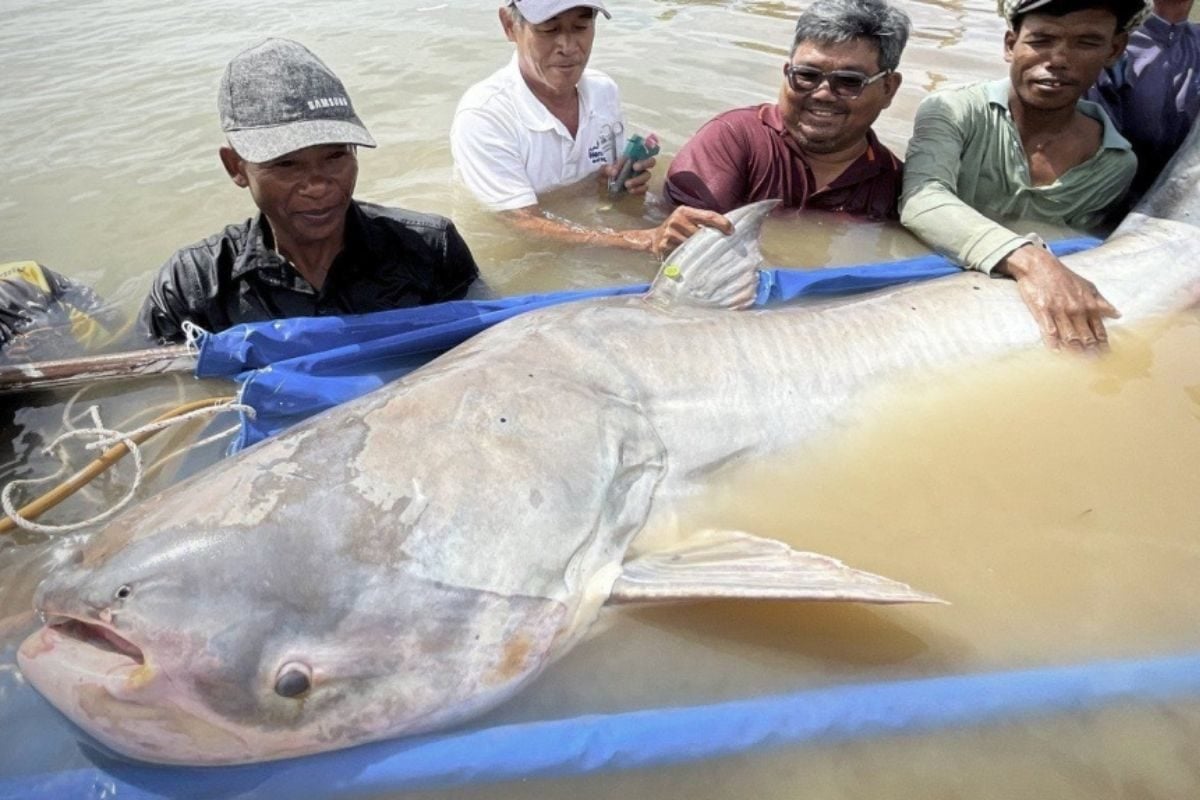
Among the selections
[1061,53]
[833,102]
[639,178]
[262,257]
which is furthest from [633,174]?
→ [262,257]

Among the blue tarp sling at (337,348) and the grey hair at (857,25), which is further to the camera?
the grey hair at (857,25)

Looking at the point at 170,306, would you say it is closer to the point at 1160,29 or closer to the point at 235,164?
the point at 235,164

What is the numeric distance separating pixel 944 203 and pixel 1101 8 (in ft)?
3.33

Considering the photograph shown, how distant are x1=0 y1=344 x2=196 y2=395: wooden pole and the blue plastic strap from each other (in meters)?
1.55

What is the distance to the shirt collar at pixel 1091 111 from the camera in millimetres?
3771

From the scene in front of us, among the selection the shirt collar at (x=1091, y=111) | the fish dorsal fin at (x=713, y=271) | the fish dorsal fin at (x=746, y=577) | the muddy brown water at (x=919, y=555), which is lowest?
the muddy brown water at (x=919, y=555)

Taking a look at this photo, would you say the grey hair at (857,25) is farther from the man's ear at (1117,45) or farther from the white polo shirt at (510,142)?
the white polo shirt at (510,142)

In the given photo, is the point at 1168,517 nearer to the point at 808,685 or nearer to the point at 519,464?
the point at 808,685

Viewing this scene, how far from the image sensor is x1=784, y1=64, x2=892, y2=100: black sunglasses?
3.58m

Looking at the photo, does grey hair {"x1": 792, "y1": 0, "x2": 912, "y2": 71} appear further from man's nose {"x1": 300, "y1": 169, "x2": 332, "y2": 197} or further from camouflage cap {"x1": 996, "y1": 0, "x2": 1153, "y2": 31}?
man's nose {"x1": 300, "y1": 169, "x2": 332, "y2": 197}

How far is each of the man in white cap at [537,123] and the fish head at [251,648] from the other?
246 centimetres

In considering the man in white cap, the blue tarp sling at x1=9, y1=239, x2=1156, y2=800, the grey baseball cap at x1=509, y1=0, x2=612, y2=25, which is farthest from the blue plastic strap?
the grey baseball cap at x1=509, y1=0, x2=612, y2=25

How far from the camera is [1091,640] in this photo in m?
1.95

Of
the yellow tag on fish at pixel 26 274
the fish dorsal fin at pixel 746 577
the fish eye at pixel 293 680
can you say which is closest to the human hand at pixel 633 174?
the yellow tag on fish at pixel 26 274
